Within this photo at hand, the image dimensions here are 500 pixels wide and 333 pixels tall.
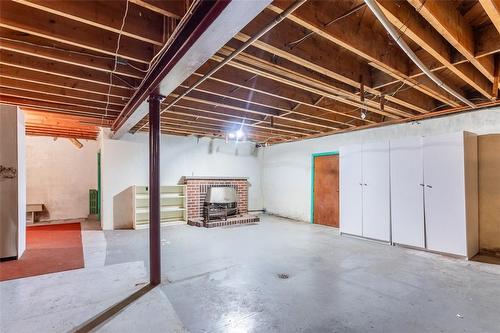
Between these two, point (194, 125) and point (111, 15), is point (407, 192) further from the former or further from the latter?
point (111, 15)

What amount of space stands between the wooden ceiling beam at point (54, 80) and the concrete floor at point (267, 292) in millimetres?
2398

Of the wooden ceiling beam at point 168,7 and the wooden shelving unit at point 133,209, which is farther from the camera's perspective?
the wooden shelving unit at point 133,209

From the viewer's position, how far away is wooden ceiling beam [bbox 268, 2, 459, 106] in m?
1.90

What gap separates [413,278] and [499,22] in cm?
273

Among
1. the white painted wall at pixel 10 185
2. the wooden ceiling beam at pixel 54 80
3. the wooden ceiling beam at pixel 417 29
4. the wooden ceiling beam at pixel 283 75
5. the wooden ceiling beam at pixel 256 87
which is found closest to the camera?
the wooden ceiling beam at pixel 417 29

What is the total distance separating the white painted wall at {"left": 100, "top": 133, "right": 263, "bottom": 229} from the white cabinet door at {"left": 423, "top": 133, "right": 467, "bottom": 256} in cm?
515

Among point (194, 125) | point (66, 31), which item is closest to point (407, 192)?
point (194, 125)

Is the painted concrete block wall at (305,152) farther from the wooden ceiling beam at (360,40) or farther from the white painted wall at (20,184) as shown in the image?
the white painted wall at (20,184)

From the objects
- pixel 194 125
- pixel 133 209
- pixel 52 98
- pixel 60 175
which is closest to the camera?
pixel 52 98

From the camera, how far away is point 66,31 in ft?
7.36

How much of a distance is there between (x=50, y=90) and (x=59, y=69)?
79 centimetres

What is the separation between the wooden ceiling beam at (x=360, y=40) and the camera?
190 centimetres

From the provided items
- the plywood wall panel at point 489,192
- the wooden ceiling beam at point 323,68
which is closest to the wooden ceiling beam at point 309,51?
the wooden ceiling beam at point 323,68

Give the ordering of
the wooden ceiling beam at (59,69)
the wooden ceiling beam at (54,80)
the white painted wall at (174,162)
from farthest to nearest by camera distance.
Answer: the white painted wall at (174,162) < the wooden ceiling beam at (54,80) < the wooden ceiling beam at (59,69)
